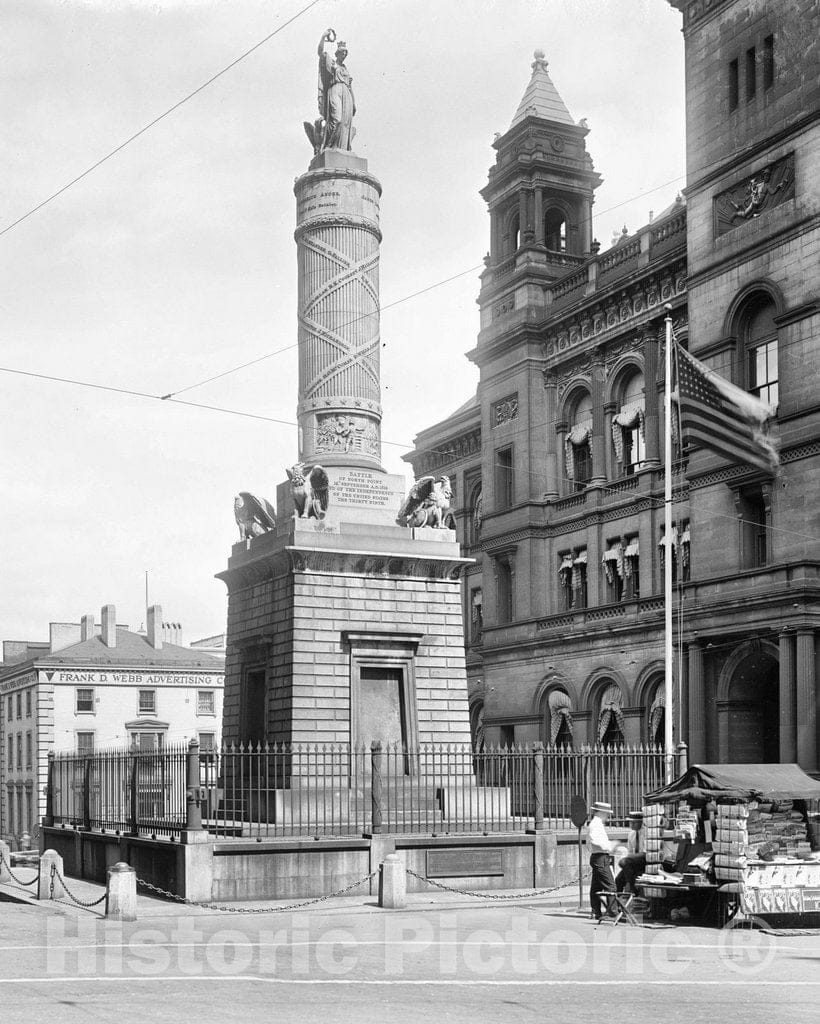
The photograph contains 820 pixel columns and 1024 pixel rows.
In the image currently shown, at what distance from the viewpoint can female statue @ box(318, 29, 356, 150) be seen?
Result: 1141 inches

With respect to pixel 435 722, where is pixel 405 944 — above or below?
below

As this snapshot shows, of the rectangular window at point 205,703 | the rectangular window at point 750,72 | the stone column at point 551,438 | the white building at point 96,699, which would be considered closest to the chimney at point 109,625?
the white building at point 96,699

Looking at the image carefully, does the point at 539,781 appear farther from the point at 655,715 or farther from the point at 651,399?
the point at 651,399

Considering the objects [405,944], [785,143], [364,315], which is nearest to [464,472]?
[785,143]

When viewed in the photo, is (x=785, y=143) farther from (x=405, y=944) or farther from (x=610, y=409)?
(x=405, y=944)

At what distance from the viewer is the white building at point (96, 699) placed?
227 feet

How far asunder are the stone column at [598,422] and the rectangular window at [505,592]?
20.9 ft

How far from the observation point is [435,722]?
A: 26.8 meters

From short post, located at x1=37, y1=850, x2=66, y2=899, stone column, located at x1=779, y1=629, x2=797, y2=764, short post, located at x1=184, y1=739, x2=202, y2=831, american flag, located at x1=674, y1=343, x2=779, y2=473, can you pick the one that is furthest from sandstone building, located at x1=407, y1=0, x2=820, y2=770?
short post, located at x1=37, y1=850, x2=66, y2=899

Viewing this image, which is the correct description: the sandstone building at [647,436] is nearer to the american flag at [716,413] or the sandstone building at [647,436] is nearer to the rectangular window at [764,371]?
the rectangular window at [764,371]

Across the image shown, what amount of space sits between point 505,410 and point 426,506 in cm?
2629

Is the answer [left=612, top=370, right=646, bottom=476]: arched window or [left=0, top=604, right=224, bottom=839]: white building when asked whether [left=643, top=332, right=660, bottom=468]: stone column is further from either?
[left=0, top=604, right=224, bottom=839]: white building

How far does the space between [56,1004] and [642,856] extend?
1037 cm

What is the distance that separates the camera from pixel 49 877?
2317 centimetres
